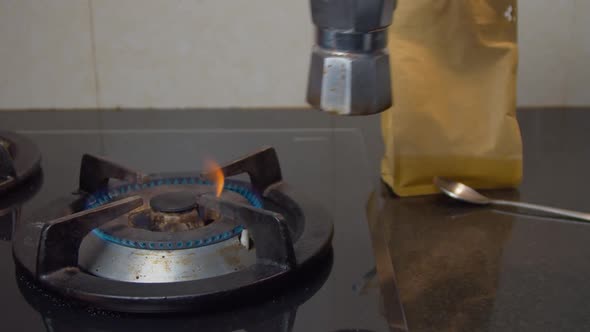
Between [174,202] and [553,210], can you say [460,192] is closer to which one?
[553,210]

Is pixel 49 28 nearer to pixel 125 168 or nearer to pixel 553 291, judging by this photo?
pixel 125 168

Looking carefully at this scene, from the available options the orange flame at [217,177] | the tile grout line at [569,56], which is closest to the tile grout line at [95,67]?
the orange flame at [217,177]

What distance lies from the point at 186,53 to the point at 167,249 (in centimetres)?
57

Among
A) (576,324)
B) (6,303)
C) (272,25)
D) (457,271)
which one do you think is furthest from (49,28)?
(576,324)

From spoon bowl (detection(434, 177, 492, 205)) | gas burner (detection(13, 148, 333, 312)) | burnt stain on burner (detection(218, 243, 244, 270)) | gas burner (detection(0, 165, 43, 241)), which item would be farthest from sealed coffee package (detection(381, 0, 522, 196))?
gas burner (detection(0, 165, 43, 241))

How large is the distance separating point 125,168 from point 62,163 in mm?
192

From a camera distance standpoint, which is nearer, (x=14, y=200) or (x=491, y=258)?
(x=491, y=258)

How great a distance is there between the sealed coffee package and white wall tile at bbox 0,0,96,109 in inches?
20.7

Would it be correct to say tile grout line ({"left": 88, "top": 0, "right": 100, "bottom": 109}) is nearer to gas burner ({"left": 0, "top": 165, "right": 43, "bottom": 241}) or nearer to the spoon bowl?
gas burner ({"left": 0, "top": 165, "right": 43, "bottom": 241})

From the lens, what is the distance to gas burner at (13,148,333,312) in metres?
0.62

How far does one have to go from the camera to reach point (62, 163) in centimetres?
99

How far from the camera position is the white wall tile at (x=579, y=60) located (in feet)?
3.80

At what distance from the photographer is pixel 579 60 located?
1190 mm

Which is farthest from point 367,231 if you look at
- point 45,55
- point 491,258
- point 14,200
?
point 45,55
